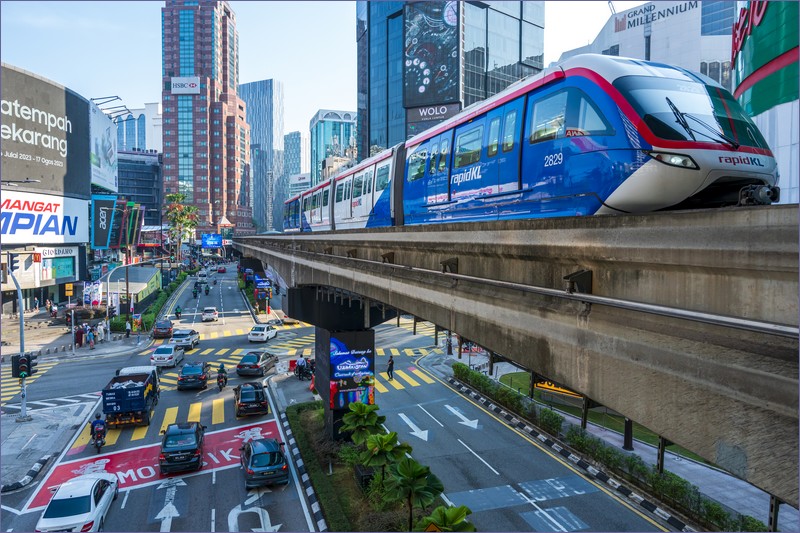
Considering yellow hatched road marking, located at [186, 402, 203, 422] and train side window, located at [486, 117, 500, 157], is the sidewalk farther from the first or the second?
yellow hatched road marking, located at [186, 402, 203, 422]

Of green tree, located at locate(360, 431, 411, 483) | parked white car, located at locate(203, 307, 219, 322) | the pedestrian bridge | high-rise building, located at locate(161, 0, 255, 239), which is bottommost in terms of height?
parked white car, located at locate(203, 307, 219, 322)

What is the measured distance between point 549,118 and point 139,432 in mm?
22698

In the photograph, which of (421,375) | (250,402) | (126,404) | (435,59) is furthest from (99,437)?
(435,59)

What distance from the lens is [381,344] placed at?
44.0m

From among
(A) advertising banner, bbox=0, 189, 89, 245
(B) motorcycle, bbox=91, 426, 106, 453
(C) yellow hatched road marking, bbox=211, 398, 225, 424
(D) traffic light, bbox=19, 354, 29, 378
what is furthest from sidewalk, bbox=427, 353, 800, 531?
(A) advertising banner, bbox=0, 189, 89, 245

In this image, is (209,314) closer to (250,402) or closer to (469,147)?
(250,402)

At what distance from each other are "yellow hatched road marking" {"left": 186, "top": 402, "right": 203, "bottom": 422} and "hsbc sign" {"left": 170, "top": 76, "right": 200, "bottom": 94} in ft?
460

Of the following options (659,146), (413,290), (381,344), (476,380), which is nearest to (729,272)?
(659,146)

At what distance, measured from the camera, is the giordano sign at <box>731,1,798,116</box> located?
28062 millimetres

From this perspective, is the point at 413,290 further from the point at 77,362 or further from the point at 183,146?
the point at 183,146

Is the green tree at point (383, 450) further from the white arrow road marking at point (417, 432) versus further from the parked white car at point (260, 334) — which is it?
the parked white car at point (260, 334)

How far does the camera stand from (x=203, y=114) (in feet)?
484

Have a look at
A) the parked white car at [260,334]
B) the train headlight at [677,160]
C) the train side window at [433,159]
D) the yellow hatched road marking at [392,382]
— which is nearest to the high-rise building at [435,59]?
the parked white car at [260,334]

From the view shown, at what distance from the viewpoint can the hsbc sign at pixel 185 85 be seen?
144500 millimetres
